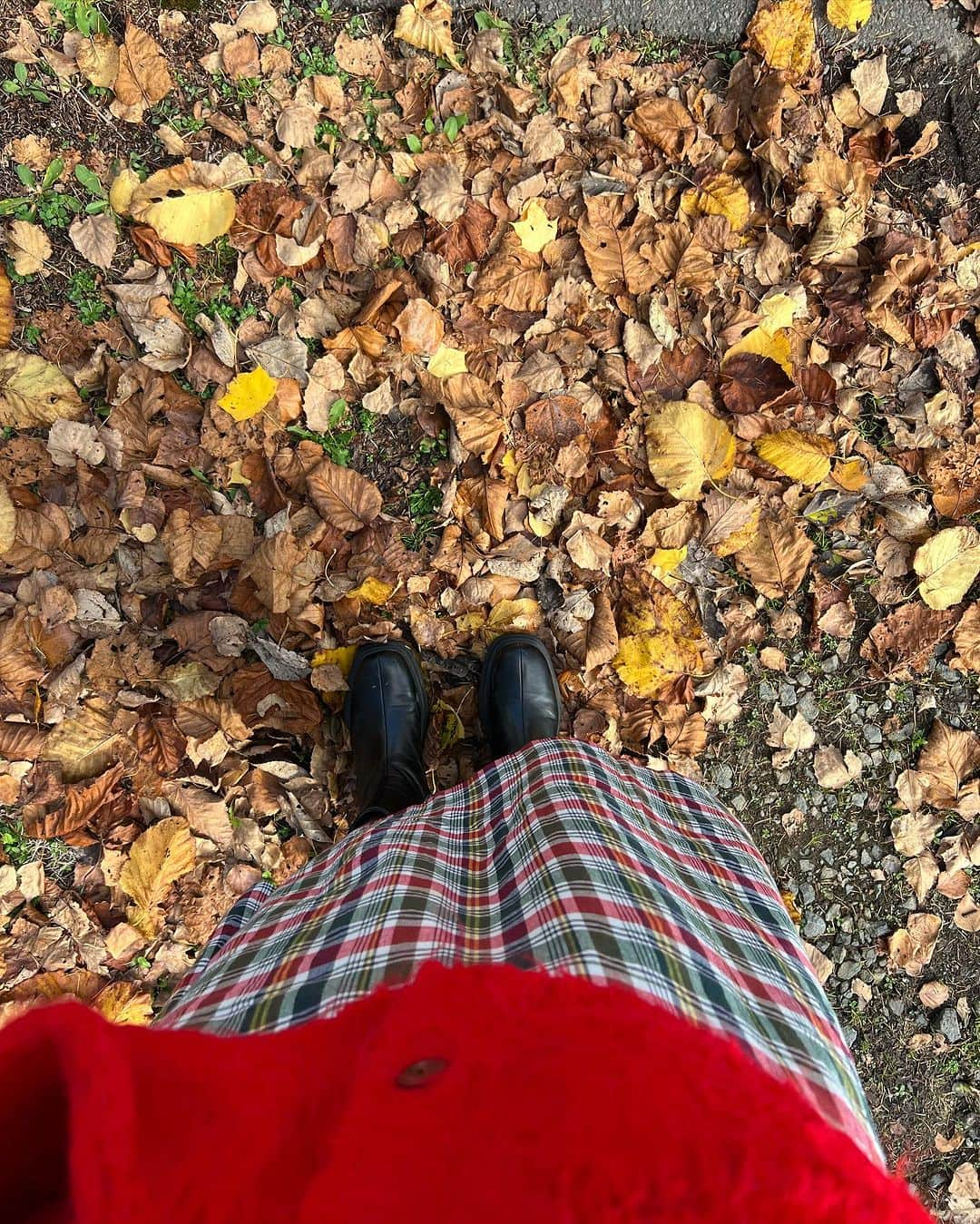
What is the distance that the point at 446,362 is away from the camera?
5.29 feet

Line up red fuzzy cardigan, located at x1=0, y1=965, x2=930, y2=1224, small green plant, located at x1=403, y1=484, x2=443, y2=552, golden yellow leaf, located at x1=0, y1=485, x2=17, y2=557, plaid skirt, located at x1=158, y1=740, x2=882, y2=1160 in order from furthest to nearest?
small green plant, located at x1=403, y1=484, x2=443, y2=552 → golden yellow leaf, located at x1=0, y1=485, x2=17, y2=557 → plaid skirt, located at x1=158, y1=740, x2=882, y2=1160 → red fuzzy cardigan, located at x1=0, y1=965, x2=930, y2=1224

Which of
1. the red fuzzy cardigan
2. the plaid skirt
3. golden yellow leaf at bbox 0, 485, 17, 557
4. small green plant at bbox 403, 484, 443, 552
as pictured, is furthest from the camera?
small green plant at bbox 403, 484, 443, 552

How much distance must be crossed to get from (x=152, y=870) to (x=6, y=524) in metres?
0.79

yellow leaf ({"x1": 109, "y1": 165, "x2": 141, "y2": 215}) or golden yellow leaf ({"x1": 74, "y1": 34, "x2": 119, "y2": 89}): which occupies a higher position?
golden yellow leaf ({"x1": 74, "y1": 34, "x2": 119, "y2": 89})

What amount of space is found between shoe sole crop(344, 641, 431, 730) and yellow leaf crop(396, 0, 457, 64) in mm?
1303

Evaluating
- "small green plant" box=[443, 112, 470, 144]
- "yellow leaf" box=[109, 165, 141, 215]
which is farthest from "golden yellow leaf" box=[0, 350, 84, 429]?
"small green plant" box=[443, 112, 470, 144]

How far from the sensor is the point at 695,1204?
1.62 ft

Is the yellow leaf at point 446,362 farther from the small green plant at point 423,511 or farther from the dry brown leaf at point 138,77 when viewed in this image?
the dry brown leaf at point 138,77

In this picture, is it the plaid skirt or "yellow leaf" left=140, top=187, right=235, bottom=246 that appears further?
"yellow leaf" left=140, top=187, right=235, bottom=246

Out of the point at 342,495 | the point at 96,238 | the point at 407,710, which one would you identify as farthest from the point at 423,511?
the point at 96,238

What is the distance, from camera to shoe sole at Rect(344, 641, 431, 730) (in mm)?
1628

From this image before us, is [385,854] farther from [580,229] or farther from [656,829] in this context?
[580,229]

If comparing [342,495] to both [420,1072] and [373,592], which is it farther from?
[420,1072]

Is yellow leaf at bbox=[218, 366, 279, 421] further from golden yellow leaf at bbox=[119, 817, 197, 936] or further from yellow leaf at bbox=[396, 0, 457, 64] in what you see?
golden yellow leaf at bbox=[119, 817, 197, 936]
